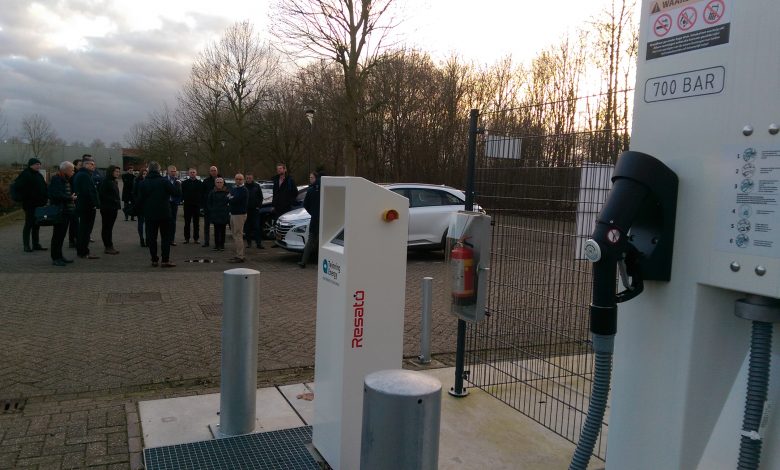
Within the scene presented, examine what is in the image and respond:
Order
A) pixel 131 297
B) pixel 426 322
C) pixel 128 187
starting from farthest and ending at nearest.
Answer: pixel 128 187 → pixel 131 297 → pixel 426 322

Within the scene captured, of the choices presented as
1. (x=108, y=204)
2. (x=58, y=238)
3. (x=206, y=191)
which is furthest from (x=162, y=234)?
(x=206, y=191)

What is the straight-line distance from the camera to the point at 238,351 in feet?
13.6

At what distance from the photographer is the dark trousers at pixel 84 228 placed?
11.8 metres

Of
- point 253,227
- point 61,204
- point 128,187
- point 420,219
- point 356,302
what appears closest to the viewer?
point 356,302

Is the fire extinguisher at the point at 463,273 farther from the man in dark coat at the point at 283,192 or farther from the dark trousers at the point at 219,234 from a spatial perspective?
the dark trousers at the point at 219,234

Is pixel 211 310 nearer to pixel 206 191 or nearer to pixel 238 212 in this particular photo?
pixel 238 212

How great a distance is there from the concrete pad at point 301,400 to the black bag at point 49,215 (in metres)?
8.11

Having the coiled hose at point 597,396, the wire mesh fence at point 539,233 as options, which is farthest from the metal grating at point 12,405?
the coiled hose at point 597,396

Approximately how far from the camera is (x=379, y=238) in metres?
3.48

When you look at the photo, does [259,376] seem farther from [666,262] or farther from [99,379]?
[666,262]

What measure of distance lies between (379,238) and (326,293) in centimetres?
52

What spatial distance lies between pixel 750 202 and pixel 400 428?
1206 mm

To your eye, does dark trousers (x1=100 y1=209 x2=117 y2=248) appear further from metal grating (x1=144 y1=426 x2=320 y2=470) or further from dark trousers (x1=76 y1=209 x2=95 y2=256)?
metal grating (x1=144 y1=426 x2=320 y2=470)

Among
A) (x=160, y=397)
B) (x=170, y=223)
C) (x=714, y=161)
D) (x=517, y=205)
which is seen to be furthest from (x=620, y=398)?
(x=170, y=223)
